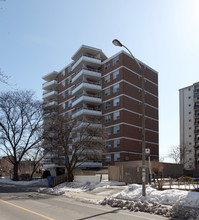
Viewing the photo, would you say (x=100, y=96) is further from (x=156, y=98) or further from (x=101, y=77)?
(x=156, y=98)

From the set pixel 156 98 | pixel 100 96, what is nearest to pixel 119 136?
pixel 100 96

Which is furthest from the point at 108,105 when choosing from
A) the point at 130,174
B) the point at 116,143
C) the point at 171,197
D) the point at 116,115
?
the point at 171,197

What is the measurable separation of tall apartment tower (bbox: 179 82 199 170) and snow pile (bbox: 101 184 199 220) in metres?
66.4

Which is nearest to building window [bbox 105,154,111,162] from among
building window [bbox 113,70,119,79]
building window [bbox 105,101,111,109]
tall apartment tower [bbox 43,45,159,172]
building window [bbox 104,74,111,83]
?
tall apartment tower [bbox 43,45,159,172]

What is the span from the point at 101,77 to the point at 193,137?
4393cm

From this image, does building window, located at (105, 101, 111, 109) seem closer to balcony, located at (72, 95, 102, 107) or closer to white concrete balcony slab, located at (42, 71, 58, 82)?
balcony, located at (72, 95, 102, 107)

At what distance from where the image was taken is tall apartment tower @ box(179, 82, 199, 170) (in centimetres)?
8038

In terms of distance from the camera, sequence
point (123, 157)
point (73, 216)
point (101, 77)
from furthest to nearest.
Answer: point (101, 77) → point (123, 157) → point (73, 216)

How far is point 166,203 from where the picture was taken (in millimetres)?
13047

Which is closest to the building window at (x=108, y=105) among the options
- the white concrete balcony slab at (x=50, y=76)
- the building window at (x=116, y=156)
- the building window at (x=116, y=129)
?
the building window at (x=116, y=129)

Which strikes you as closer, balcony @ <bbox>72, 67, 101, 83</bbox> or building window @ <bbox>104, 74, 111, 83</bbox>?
building window @ <bbox>104, 74, 111, 83</bbox>

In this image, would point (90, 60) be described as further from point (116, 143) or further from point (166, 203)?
point (166, 203)

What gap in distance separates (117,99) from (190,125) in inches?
1741

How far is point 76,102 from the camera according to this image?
5606 centimetres
